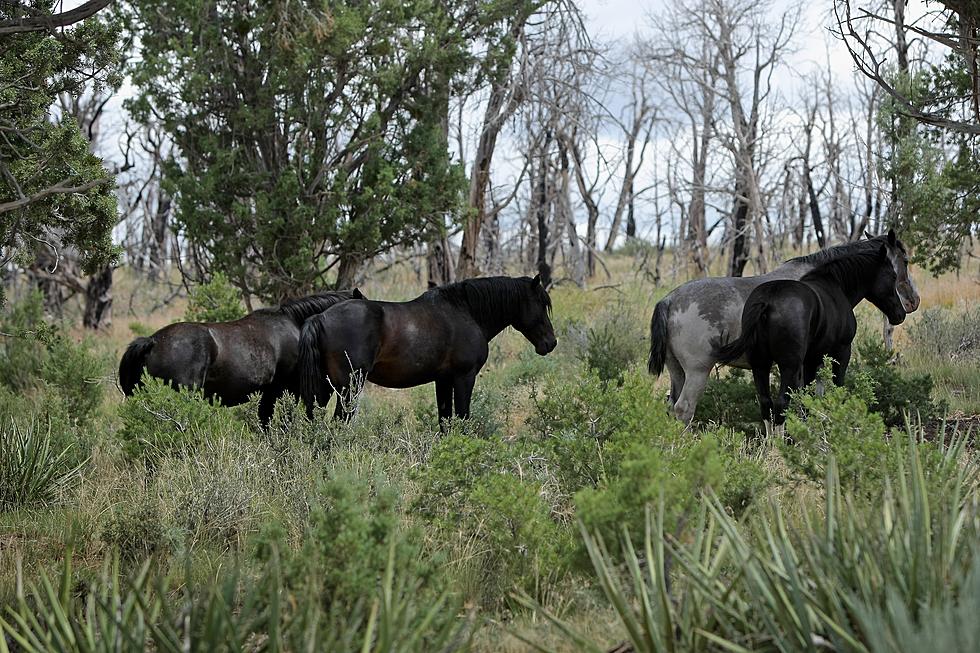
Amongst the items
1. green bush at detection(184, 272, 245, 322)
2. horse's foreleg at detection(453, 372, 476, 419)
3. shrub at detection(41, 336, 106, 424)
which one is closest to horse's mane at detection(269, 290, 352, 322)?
horse's foreleg at detection(453, 372, 476, 419)

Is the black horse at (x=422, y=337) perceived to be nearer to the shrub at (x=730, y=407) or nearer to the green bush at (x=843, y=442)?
the shrub at (x=730, y=407)

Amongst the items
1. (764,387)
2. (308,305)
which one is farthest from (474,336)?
(764,387)

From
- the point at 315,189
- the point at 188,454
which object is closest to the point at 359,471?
the point at 188,454

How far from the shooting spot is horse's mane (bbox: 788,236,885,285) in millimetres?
8117

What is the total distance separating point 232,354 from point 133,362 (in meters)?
0.80

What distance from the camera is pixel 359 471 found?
5.50 m

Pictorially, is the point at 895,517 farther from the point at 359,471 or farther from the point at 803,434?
the point at 359,471

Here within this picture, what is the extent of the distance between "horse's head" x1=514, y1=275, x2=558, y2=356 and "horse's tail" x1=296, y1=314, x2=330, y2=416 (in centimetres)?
193

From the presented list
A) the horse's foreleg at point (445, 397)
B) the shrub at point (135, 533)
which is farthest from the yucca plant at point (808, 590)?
the horse's foreleg at point (445, 397)

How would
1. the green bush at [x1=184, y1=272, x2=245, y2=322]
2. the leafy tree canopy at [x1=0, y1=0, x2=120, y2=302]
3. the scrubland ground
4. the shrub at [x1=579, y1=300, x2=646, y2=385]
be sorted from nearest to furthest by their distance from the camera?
the scrubland ground → the leafy tree canopy at [x1=0, y1=0, x2=120, y2=302] → the shrub at [x1=579, y1=300, x2=646, y2=385] → the green bush at [x1=184, y1=272, x2=245, y2=322]

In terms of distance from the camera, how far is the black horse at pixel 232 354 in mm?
7281

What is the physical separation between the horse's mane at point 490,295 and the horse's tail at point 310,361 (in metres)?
1.19

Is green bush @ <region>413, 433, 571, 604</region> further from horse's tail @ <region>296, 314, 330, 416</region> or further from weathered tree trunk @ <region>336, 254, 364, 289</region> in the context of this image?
weathered tree trunk @ <region>336, 254, 364, 289</region>

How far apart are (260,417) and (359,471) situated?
10.9ft
